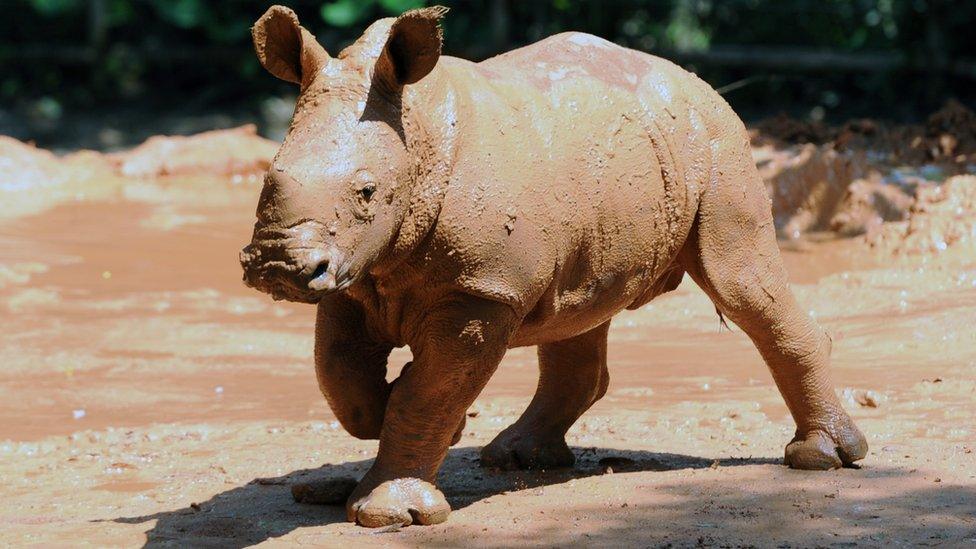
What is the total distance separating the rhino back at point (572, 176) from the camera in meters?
4.46

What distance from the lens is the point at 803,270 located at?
378 inches

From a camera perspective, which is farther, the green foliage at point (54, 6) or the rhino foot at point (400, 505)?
the green foliage at point (54, 6)

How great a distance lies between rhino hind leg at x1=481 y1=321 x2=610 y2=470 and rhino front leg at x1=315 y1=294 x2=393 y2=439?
93cm

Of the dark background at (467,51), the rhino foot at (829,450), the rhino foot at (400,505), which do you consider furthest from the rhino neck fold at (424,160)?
the dark background at (467,51)

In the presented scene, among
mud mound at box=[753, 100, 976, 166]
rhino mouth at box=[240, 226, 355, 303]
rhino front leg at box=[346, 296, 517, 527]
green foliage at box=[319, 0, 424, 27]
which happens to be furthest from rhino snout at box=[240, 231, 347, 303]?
green foliage at box=[319, 0, 424, 27]

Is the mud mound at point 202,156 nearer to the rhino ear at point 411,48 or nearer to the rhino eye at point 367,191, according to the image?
the rhino ear at point 411,48

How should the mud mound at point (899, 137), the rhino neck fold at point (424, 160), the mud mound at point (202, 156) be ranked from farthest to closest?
the mud mound at point (202, 156) < the mud mound at point (899, 137) < the rhino neck fold at point (424, 160)

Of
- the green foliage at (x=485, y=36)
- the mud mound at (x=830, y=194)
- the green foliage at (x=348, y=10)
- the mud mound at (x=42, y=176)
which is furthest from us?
the green foliage at (x=348, y=10)

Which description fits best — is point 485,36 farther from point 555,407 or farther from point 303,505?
point 303,505

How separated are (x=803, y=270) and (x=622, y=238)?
16.1 ft

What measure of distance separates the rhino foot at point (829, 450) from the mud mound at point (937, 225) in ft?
14.1

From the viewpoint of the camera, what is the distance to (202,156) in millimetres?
14555

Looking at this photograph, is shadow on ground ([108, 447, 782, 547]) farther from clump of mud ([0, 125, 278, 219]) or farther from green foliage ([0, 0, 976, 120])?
green foliage ([0, 0, 976, 120])

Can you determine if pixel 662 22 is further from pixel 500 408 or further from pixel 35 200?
pixel 500 408
